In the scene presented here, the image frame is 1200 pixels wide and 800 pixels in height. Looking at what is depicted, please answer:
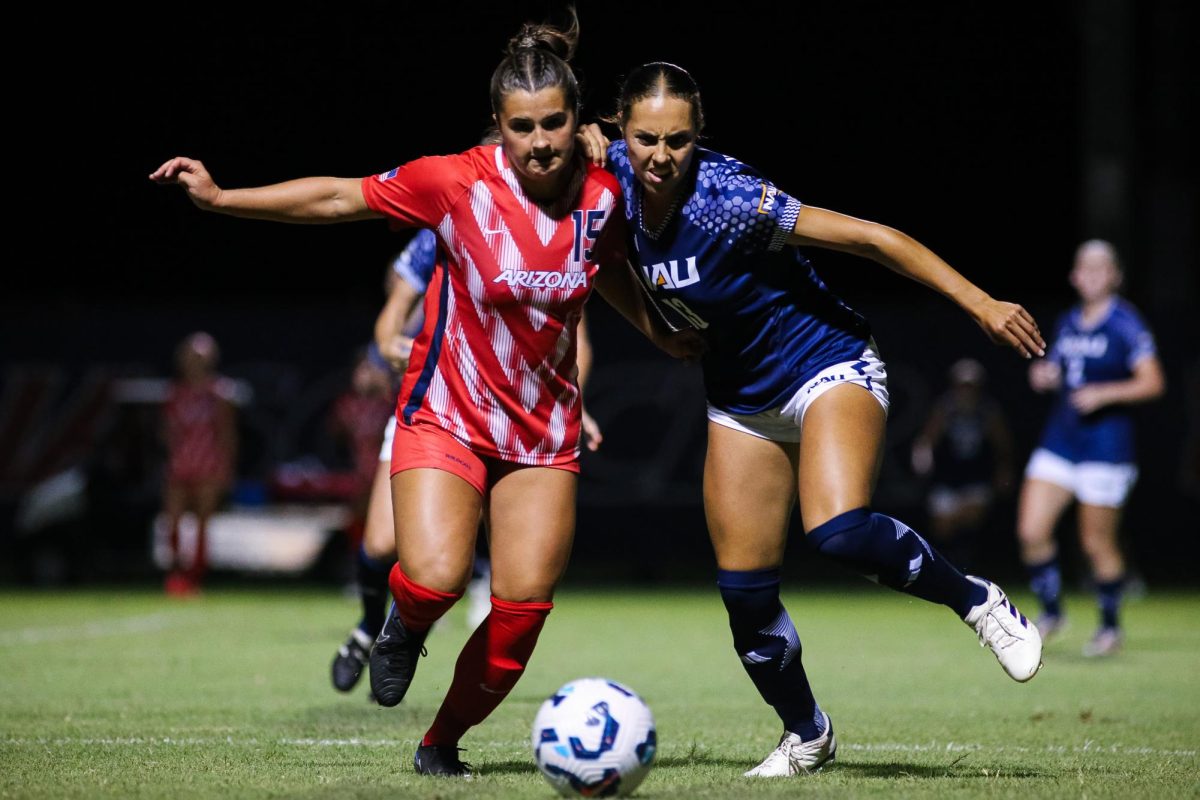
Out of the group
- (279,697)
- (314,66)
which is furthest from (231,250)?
(279,697)

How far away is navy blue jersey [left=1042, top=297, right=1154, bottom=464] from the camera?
9.76 metres

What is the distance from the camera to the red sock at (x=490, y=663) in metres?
4.98

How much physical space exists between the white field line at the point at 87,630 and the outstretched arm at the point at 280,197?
5.93 meters

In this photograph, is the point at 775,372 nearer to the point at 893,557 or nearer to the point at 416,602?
the point at 893,557

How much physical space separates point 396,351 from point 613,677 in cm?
238

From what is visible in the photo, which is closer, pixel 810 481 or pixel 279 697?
pixel 810 481

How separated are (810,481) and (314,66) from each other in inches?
741

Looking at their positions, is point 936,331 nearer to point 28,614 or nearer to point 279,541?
point 279,541

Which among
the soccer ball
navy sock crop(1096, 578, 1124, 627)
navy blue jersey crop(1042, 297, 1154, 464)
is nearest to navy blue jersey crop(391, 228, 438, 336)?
the soccer ball

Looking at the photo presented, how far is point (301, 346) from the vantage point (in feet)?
56.6

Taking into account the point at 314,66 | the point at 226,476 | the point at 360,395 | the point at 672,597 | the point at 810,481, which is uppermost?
the point at 314,66

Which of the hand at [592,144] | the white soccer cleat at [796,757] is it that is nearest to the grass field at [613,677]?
the white soccer cleat at [796,757]

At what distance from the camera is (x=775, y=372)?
17.0 feet

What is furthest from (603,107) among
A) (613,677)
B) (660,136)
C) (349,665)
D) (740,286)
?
(660,136)
